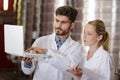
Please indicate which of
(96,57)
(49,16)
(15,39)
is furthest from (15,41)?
(49,16)

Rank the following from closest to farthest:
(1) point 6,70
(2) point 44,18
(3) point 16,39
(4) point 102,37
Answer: (3) point 16,39
(4) point 102,37
(2) point 44,18
(1) point 6,70

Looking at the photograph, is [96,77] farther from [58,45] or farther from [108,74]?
[58,45]

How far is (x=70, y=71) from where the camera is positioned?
4.15ft

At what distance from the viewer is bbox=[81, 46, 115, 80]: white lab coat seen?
129 centimetres

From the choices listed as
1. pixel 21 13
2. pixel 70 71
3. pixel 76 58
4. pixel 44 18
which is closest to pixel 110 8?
pixel 44 18

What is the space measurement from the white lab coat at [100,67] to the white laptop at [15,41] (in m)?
0.24

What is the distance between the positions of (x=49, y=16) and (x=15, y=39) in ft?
5.81

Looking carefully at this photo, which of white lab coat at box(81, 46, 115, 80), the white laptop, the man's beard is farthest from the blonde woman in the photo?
the white laptop

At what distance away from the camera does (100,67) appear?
1338mm

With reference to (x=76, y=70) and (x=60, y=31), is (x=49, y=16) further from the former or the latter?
(x=76, y=70)

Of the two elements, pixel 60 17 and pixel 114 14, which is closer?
pixel 60 17

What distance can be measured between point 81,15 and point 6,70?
1671 mm

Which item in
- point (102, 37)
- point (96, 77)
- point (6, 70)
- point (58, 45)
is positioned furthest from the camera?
point (6, 70)

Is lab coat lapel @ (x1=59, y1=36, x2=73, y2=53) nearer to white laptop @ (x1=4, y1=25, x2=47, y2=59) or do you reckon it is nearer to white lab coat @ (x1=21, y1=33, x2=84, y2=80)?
white lab coat @ (x1=21, y1=33, x2=84, y2=80)
